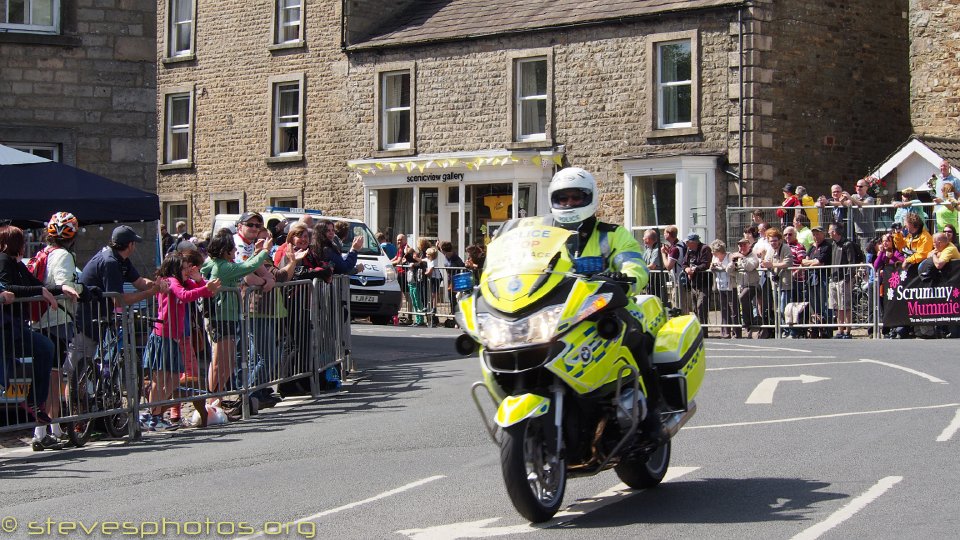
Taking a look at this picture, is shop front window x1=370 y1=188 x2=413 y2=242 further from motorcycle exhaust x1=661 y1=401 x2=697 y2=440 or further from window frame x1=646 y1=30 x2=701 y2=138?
motorcycle exhaust x1=661 y1=401 x2=697 y2=440

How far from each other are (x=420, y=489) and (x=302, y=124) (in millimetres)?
31558

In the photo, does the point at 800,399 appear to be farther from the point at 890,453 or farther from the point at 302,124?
the point at 302,124

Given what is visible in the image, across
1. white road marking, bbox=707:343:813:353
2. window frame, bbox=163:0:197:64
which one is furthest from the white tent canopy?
window frame, bbox=163:0:197:64

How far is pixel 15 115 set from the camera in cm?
2112

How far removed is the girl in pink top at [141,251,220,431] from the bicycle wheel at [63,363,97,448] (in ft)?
2.19

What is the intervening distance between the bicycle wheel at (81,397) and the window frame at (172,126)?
31234mm

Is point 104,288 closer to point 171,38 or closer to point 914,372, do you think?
point 914,372

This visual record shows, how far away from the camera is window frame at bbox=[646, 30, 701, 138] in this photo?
3167cm

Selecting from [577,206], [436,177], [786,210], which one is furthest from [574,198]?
[436,177]

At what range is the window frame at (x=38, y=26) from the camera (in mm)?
21234

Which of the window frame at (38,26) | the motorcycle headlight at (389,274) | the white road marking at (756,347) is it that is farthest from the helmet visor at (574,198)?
the motorcycle headlight at (389,274)

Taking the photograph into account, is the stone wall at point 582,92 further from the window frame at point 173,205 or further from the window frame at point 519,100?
the window frame at point 173,205

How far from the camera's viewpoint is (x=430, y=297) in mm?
28297

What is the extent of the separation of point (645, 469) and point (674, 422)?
0.48 meters
